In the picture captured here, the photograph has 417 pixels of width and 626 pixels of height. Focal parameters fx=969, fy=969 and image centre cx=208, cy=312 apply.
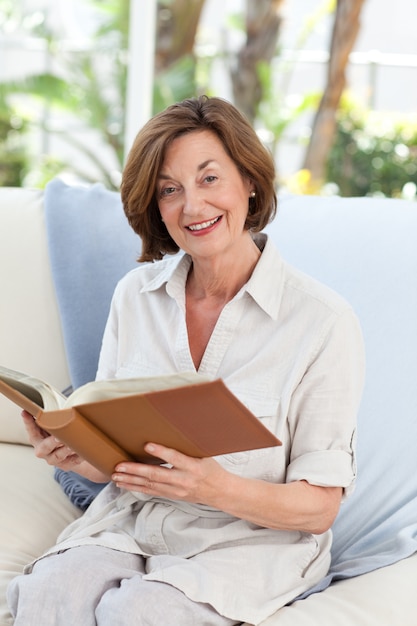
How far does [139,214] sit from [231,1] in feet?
25.9

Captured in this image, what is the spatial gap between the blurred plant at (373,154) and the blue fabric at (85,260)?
5.65m

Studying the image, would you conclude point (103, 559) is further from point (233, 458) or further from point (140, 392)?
point (140, 392)

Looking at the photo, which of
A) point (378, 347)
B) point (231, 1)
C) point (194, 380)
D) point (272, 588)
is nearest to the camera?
point (194, 380)

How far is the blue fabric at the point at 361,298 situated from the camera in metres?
1.80

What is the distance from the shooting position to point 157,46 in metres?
7.55

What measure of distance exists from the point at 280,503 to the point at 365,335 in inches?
21.9

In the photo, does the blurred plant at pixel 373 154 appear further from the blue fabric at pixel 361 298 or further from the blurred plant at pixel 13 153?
the blue fabric at pixel 361 298

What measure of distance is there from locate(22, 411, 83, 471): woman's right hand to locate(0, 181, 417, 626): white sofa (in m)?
0.23

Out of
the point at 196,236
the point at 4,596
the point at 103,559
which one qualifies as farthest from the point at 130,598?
the point at 196,236

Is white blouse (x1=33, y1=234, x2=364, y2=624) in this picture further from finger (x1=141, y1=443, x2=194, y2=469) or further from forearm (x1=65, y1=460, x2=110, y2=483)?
finger (x1=141, y1=443, x2=194, y2=469)

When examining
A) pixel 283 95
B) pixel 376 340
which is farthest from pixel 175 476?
pixel 283 95

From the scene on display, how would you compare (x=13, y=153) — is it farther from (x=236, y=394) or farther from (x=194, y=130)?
(x=236, y=394)

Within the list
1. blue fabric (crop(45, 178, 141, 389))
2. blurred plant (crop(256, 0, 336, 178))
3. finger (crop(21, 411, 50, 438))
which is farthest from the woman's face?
blurred plant (crop(256, 0, 336, 178))

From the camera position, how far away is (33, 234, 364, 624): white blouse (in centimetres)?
151
